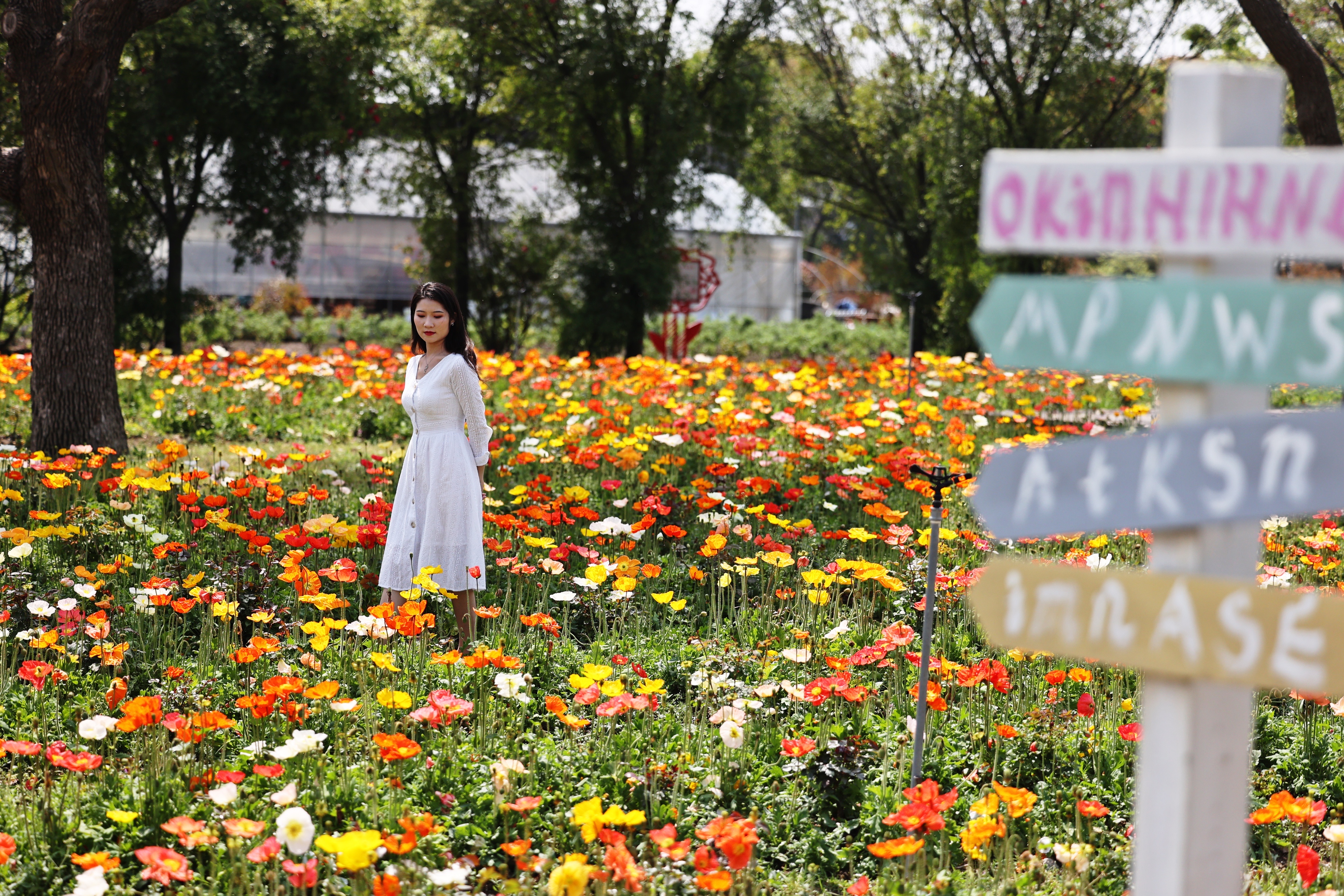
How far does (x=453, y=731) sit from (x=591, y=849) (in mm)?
688

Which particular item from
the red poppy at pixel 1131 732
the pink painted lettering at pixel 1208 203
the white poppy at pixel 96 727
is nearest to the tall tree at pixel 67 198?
the white poppy at pixel 96 727

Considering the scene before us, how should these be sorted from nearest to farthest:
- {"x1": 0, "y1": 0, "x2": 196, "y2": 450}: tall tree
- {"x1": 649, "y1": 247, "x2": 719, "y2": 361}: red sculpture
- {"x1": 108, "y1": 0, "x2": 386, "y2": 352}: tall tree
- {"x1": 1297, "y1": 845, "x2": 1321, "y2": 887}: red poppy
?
{"x1": 1297, "y1": 845, "x2": 1321, "y2": 887}: red poppy → {"x1": 0, "y1": 0, "x2": 196, "y2": 450}: tall tree → {"x1": 108, "y1": 0, "x2": 386, "y2": 352}: tall tree → {"x1": 649, "y1": 247, "x2": 719, "y2": 361}: red sculpture

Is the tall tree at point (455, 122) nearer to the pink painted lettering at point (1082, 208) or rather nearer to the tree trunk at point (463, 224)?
the tree trunk at point (463, 224)

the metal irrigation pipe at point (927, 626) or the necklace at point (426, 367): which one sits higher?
the necklace at point (426, 367)

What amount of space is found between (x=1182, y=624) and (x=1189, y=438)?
0.24 metres

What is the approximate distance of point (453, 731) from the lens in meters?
3.24

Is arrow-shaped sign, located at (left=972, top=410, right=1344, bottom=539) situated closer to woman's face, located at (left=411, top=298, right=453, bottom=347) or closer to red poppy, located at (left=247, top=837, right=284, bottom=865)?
red poppy, located at (left=247, top=837, right=284, bottom=865)

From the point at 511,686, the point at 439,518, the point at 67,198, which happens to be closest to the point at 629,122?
the point at 67,198

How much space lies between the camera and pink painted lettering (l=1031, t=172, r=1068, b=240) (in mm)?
1598

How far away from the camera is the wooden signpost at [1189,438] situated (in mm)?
1470

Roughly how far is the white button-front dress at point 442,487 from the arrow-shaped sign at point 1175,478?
9.61ft

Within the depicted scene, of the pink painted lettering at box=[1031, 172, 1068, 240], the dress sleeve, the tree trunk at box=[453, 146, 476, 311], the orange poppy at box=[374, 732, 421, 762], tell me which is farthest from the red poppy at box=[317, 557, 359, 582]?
the tree trunk at box=[453, 146, 476, 311]

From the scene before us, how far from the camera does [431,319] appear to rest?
435cm

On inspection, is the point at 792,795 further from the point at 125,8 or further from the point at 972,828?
the point at 125,8
